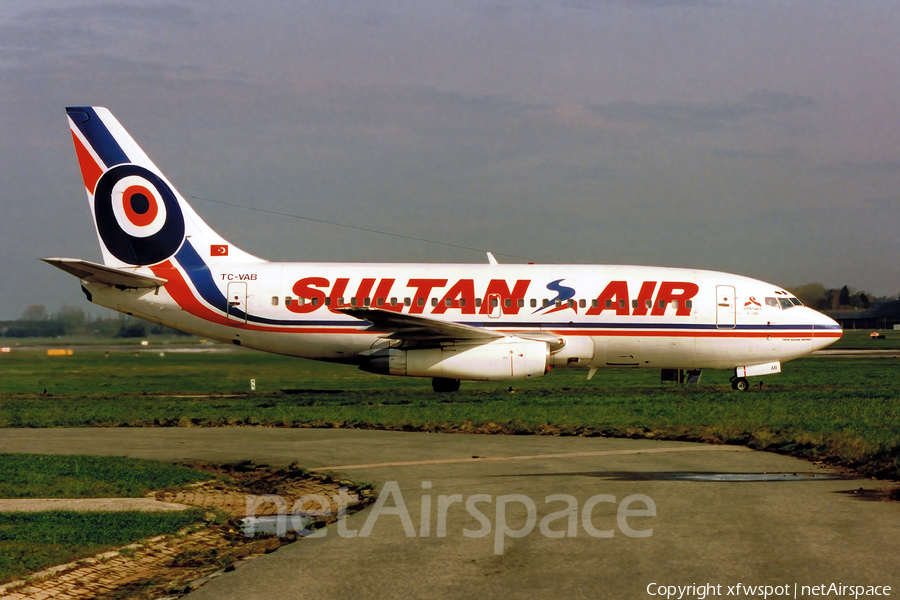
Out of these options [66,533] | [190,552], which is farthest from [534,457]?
[66,533]

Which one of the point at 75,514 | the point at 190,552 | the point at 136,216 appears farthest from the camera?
the point at 136,216

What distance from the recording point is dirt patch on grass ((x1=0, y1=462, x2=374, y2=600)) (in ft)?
22.0

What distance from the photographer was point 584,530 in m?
8.21

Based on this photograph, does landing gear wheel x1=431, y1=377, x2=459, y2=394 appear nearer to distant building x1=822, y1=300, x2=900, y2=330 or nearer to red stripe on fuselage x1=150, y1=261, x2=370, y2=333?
red stripe on fuselage x1=150, y1=261, x2=370, y2=333

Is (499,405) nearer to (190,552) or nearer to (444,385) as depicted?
(444,385)

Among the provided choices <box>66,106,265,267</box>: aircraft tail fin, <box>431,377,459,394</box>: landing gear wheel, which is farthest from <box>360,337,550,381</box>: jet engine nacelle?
<box>66,106,265,267</box>: aircraft tail fin

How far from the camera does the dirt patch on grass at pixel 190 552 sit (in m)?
6.70

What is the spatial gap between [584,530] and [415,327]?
679 inches

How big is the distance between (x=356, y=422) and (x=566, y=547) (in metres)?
11.3

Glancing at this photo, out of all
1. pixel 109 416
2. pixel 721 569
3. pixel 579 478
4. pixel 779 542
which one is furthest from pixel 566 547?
pixel 109 416

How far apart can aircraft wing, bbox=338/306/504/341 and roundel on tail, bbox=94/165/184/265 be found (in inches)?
248

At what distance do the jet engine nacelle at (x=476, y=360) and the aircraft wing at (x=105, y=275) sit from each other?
7389mm

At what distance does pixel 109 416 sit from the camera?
20234mm

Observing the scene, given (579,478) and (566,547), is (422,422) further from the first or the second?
(566,547)
